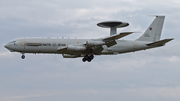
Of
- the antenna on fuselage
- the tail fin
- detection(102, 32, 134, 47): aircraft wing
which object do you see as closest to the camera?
detection(102, 32, 134, 47): aircraft wing

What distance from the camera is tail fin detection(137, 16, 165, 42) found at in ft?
185

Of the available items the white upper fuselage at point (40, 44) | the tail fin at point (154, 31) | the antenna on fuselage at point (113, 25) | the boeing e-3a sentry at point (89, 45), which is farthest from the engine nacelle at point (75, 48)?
the tail fin at point (154, 31)

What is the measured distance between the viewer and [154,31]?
56.9m

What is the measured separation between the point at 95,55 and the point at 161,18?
15.7 meters

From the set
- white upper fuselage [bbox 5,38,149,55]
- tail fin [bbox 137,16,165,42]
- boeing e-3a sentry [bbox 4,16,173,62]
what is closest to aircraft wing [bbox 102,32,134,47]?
boeing e-3a sentry [bbox 4,16,173,62]

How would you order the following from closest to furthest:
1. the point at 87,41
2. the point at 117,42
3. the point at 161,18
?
the point at 87,41, the point at 117,42, the point at 161,18

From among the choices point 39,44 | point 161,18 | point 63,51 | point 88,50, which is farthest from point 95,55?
point 161,18

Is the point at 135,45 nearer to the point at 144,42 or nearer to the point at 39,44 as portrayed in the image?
the point at 144,42

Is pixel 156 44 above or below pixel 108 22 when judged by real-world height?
below

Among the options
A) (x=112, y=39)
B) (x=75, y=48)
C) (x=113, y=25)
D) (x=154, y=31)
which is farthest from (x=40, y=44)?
(x=154, y=31)

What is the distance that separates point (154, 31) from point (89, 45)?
15386 mm

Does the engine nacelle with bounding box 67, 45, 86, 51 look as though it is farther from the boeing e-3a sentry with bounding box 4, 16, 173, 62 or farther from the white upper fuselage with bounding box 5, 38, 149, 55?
the white upper fuselage with bounding box 5, 38, 149, 55

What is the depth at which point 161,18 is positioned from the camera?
5791cm

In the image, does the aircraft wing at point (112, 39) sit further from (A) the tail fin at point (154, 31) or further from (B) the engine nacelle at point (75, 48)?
(A) the tail fin at point (154, 31)
